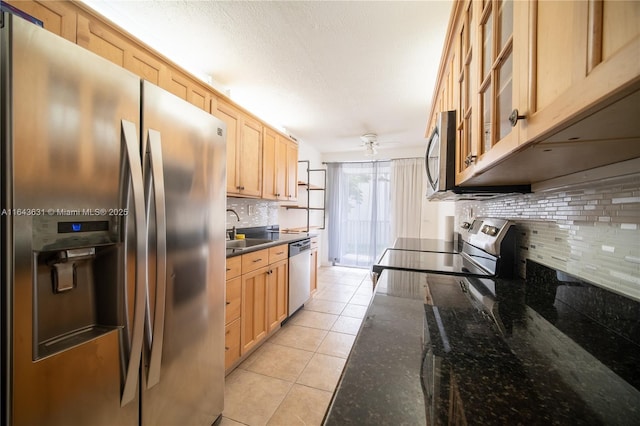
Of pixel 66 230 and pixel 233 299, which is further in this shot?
pixel 233 299

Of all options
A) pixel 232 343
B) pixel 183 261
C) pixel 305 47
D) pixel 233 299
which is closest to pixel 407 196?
pixel 305 47

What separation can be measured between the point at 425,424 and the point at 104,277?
1052 millimetres

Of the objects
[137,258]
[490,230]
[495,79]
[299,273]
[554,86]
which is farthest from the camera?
[299,273]

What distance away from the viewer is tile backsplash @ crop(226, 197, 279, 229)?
288cm

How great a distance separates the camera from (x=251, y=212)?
3236 millimetres

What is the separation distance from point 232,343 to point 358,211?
3.96m

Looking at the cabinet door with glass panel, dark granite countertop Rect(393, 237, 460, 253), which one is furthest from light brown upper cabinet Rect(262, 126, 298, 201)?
the cabinet door with glass panel

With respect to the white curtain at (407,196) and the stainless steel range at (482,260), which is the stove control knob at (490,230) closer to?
the stainless steel range at (482,260)

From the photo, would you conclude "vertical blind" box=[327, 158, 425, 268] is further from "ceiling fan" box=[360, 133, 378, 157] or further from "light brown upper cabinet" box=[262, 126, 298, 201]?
"light brown upper cabinet" box=[262, 126, 298, 201]

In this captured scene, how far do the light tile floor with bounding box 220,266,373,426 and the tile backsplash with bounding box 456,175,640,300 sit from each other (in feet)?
3.75

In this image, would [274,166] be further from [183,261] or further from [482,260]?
[482,260]

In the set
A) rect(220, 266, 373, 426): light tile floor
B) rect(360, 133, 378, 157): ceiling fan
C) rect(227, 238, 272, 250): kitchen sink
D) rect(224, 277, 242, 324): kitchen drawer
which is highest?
rect(360, 133, 378, 157): ceiling fan

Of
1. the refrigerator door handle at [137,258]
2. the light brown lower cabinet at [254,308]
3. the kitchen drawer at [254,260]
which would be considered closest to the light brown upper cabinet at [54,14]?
the refrigerator door handle at [137,258]

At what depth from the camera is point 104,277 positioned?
909mm
